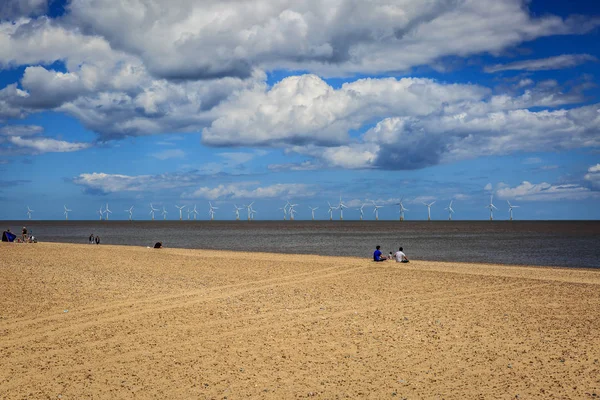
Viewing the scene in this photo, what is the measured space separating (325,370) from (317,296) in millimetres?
9095

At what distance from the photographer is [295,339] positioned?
45.9 feet

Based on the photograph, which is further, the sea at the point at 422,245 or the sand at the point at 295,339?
the sea at the point at 422,245

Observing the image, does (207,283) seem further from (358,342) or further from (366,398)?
(366,398)

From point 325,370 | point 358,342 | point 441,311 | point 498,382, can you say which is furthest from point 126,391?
point 441,311

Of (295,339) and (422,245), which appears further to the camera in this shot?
(422,245)

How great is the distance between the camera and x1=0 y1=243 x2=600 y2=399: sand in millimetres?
10664

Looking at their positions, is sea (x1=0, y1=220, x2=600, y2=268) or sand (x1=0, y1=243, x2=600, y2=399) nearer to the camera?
sand (x1=0, y1=243, x2=600, y2=399)

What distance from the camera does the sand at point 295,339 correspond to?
10.7 metres

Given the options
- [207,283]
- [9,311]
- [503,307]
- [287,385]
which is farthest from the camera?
[207,283]

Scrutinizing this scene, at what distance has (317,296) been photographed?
20.7m

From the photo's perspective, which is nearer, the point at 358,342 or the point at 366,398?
the point at 366,398

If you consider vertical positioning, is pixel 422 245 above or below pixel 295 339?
above

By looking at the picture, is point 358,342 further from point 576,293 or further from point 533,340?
point 576,293

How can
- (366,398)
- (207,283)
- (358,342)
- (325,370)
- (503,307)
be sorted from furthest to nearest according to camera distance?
(207,283)
(503,307)
(358,342)
(325,370)
(366,398)
